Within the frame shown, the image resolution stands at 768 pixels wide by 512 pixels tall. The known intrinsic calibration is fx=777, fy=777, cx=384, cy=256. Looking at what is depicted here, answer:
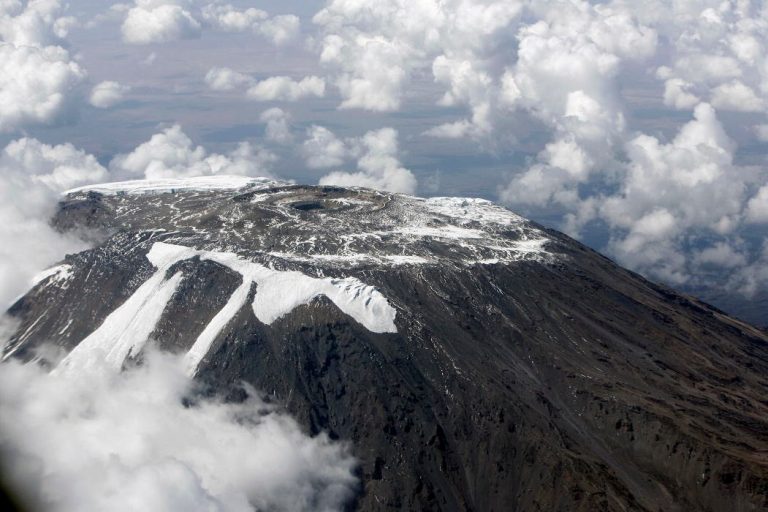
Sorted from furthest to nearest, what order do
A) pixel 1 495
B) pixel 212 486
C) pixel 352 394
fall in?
1. pixel 352 394
2. pixel 212 486
3. pixel 1 495

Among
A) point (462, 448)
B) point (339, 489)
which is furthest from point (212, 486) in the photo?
point (462, 448)

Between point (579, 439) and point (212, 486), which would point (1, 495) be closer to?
point (212, 486)

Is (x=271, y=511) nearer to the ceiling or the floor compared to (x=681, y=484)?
nearer to the floor

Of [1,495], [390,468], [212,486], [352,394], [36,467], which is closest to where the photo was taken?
[1,495]

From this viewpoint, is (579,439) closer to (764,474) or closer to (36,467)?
(764,474)

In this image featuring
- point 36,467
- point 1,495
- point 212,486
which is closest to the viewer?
point 1,495

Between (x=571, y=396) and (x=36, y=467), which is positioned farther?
(x=571, y=396)

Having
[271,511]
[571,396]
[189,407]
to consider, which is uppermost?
[571,396]

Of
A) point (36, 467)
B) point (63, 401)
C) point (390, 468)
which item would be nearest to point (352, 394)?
point (390, 468)

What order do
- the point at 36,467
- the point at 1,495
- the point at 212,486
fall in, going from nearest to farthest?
the point at 1,495 → the point at 36,467 → the point at 212,486
